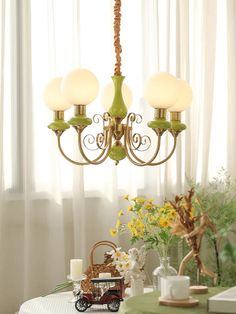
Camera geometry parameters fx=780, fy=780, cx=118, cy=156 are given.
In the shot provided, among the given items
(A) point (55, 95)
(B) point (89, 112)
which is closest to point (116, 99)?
(A) point (55, 95)

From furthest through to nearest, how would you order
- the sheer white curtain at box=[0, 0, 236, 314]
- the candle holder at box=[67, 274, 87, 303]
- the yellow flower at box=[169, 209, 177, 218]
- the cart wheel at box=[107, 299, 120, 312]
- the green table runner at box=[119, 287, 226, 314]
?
the sheer white curtain at box=[0, 0, 236, 314] → the yellow flower at box=[169, 209, 177, 218] → the candle holder at box=[67, 274, 87, 303] → the cart wheel at box=[107, 299, 120, 312] → the green table runner at box=[119, 287, 226, 314]

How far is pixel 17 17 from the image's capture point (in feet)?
13.0

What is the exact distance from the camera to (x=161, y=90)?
271cm

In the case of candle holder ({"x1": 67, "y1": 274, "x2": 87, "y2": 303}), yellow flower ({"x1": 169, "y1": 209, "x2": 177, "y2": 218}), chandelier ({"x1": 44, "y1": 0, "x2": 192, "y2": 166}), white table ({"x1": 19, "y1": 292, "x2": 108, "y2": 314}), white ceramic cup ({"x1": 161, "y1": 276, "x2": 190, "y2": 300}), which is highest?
chandelier ({"x1": 44, "y1": 0, "x2": 192, "y2": 166})

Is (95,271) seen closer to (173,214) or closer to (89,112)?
(173,214)

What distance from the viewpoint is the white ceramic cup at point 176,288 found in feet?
6.38

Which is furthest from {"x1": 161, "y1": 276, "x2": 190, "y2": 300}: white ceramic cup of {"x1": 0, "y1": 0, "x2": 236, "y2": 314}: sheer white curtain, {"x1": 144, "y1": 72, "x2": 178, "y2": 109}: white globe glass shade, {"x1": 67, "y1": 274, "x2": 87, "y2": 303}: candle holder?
{"x1": 0, "y1": 0, "x2": 236, "y2": 314}: sheer white curtain

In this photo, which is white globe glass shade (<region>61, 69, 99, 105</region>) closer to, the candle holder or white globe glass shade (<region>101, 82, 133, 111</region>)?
white globe glass shade (<region>101, 82, 133, 111</region>)

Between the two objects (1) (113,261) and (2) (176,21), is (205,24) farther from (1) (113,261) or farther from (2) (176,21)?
(1) (113,261)

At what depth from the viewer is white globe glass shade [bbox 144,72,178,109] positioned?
8.89 ft

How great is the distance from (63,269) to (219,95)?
141 cm

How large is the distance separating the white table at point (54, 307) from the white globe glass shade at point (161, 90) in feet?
2.61

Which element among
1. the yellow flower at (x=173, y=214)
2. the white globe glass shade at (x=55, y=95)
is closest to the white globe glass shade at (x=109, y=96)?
the white globe glass shade at (x=55, y=95)

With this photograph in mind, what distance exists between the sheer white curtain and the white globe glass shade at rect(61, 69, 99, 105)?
1.22 meters
